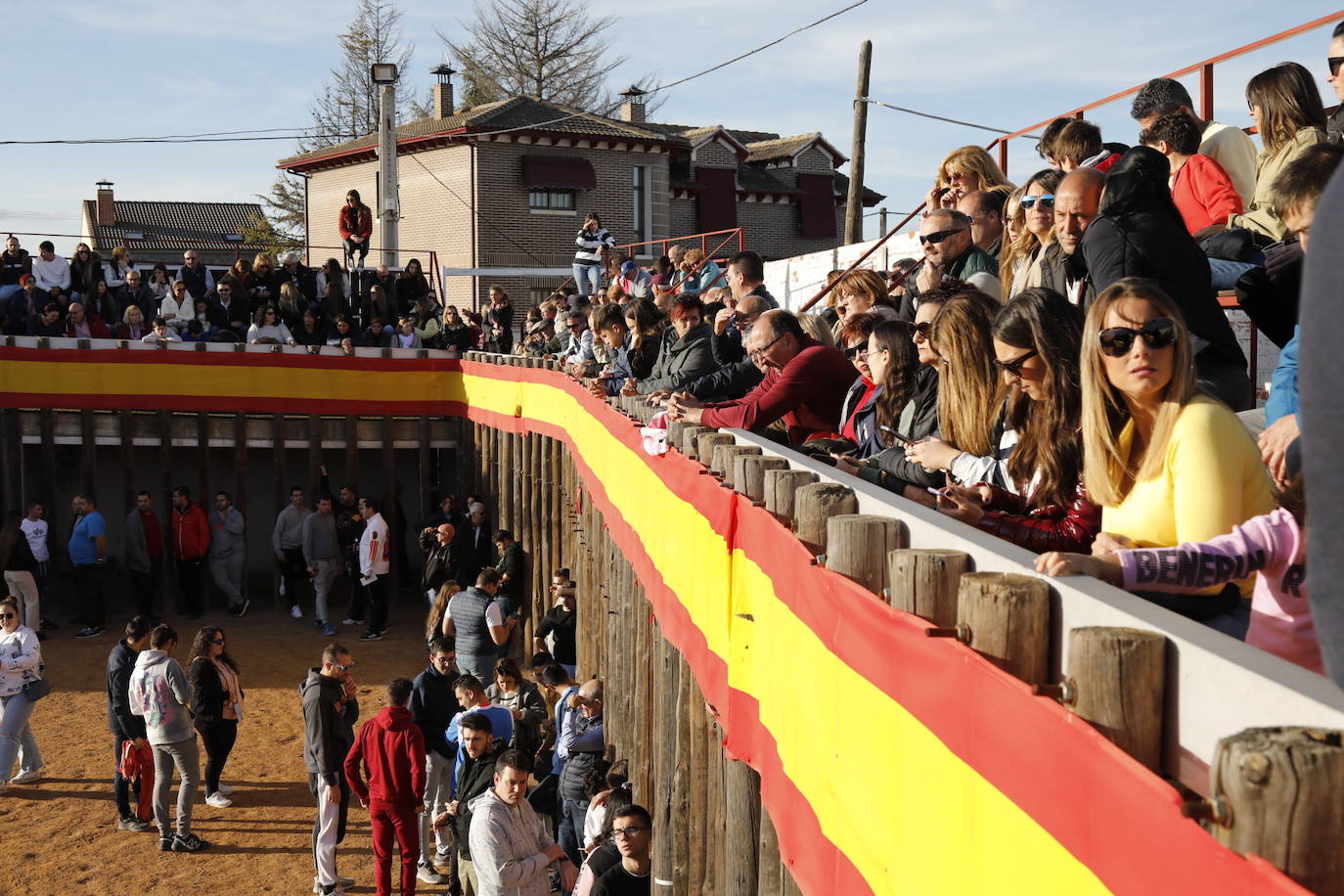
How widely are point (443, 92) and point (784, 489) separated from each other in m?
34.1

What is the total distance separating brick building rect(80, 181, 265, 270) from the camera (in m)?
49.5

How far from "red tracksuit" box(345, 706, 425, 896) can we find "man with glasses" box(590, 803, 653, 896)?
264 cm

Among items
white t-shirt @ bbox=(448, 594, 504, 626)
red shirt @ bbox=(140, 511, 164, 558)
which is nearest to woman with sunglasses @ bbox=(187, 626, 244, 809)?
white t-shirt @ bbox=(448, 594, 504, 626)

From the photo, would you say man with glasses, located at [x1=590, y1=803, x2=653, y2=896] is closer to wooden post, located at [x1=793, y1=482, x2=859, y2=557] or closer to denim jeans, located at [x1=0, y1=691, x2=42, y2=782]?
wooden post, located at [x1=793, y1=482, x2=859, y2=557]

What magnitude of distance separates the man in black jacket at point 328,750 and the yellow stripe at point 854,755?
3.84 meters

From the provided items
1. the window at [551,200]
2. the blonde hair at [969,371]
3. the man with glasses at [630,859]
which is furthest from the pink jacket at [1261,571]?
the window at [551,200]

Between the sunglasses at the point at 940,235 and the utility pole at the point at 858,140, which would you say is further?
the utility pole at the point at 858,140

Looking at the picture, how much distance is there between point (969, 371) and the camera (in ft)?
13.9

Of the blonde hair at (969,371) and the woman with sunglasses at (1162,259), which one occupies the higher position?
the woman with sunglasses at (1162,259)

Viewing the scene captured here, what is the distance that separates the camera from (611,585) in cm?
968

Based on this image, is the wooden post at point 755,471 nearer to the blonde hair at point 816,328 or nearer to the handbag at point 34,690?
the blonde hair at point 816,328

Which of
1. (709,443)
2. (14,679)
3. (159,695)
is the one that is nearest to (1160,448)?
(709,443)

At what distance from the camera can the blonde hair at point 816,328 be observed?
650 cm

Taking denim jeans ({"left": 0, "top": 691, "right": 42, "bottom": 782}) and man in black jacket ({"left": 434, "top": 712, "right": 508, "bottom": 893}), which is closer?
man in black jacket ({"left": 434, "top": 712, "right": 508, "bottom": 893})
